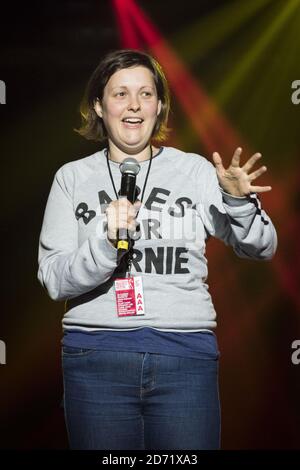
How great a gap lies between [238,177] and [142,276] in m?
0.34

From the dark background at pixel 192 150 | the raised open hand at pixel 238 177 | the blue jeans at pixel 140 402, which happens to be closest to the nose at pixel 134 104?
the raised open hand at pixel 238 177

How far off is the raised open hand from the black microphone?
207 millimetres

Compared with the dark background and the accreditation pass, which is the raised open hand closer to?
the accreditation pass

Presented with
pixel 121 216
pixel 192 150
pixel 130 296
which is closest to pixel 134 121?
pixel 121 216

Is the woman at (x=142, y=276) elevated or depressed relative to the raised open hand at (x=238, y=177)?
depressed

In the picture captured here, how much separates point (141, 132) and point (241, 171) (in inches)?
13.7

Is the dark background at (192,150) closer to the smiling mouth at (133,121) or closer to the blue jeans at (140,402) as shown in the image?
the smiling mouth at (133,121)

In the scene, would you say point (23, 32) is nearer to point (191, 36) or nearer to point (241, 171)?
point (191, 36)

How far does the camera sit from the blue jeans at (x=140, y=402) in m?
1.49

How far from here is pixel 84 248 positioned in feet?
5.03

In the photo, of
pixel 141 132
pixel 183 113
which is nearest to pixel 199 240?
pixel 141 132

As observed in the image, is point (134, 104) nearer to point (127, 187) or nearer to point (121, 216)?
point (127, 187)

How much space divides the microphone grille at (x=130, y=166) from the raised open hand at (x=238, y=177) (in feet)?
0.68

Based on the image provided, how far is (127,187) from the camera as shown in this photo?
5.04ft
